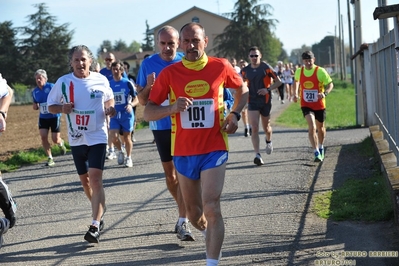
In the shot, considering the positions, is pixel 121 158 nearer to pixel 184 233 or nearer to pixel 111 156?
pixel 111 156

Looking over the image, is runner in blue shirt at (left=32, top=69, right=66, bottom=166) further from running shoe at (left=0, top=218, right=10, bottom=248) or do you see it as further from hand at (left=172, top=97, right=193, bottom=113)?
hand at (left=172, top=97, right=193, bottom=113)

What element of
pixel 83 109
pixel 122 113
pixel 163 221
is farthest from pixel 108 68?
pixel 83 109

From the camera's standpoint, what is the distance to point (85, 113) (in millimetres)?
8086

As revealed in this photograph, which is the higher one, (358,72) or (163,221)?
(358,72)

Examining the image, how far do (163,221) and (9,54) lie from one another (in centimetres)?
9005

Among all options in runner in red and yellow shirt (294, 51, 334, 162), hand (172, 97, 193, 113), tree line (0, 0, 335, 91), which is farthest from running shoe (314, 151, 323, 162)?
tree line (0, 0, 335, 91)

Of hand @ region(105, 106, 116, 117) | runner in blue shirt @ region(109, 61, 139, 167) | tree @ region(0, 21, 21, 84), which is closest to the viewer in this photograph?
hand @ region(105, 106, 116, 117)

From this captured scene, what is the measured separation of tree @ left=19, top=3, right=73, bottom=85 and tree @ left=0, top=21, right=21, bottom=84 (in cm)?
84

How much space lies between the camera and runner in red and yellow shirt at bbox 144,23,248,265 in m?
6.10

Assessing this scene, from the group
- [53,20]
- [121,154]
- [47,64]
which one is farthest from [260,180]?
[53,20]

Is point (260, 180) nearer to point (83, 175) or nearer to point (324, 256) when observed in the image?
point (83, 175)

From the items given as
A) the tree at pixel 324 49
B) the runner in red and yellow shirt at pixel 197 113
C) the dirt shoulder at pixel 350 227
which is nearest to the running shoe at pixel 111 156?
the dirt shoulder at pixel 350 227

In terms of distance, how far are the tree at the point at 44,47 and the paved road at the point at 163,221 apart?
82.3 metres

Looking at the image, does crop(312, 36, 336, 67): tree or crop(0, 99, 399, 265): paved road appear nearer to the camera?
crop(0, 99, 399, 265): paved road
